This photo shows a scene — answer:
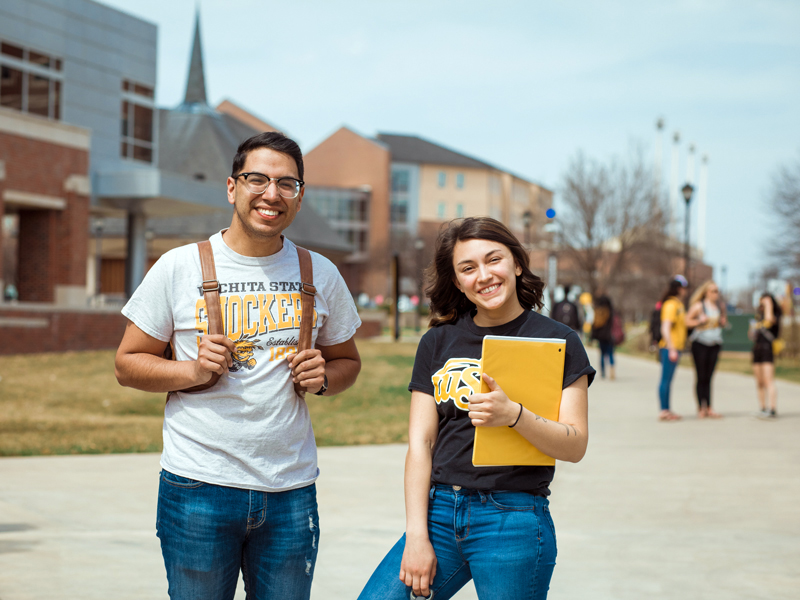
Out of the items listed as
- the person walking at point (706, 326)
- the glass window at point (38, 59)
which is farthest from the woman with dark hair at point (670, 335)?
the glass window at point (38, 59)

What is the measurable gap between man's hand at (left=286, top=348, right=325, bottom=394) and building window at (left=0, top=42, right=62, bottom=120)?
28.6m

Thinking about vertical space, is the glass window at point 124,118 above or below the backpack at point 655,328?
above

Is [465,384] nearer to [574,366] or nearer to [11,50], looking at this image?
[574,366]

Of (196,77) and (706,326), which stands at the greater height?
(196,77)

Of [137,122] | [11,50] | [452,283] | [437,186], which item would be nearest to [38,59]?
[11,50]

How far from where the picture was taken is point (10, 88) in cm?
2795

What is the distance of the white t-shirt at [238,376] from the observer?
2.66 metres

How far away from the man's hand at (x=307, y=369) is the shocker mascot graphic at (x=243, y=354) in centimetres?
13

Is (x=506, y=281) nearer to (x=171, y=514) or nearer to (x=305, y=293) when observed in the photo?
(x=305, y=293)

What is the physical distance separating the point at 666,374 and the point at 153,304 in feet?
33.3

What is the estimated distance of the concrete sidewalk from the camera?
189 inches

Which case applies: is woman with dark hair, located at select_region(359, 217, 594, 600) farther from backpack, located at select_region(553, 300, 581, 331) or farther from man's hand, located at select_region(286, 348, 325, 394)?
backpack, located at select_region(553, 300, 581, 331)

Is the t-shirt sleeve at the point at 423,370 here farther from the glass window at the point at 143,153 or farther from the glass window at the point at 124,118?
the glass window at the point at 143,153

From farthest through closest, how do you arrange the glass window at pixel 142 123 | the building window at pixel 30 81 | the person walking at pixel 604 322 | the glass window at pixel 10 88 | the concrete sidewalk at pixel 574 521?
the glass window at pixel 142 123 → the building window at pixel 30 81 → the glass window at pixel 10 88 → the person walking at pixel 604 322 → the concrete sidewalk at pixel 574 521
